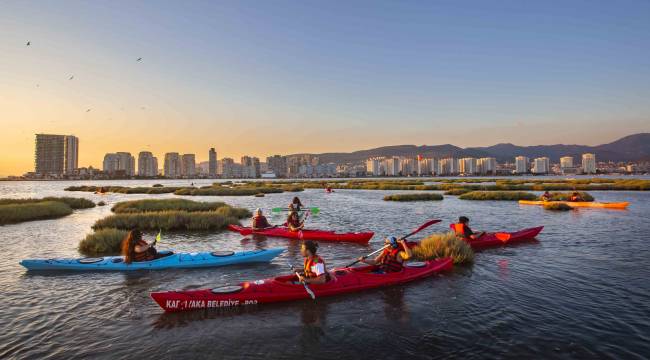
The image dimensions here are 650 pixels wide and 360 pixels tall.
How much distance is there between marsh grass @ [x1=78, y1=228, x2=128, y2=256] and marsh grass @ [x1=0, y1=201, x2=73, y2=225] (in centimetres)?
1408

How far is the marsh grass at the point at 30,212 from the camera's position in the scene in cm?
2519

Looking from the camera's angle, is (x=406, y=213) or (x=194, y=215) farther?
(x=406, y=213)

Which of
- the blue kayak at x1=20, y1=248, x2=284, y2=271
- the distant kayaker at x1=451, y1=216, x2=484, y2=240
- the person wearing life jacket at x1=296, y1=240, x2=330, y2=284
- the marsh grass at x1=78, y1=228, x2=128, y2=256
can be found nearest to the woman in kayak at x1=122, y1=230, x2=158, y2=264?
the blue kayak at x1=20, y1=248, x2=284, y2=271

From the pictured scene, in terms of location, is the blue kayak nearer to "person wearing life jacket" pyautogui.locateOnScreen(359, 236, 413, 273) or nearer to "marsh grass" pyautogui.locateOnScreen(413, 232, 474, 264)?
"person wearing life jacket" pyautogui.locateOnScreen(359, 236, 413, 273)

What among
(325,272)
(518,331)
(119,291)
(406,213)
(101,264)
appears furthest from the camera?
(406,213)

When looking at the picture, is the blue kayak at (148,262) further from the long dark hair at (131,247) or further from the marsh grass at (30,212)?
the marsh grass at (30,212)

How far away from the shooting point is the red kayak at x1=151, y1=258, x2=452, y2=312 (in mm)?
8203

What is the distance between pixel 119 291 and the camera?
33.1ft

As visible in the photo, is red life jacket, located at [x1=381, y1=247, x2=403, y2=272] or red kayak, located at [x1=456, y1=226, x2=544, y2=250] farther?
red kayak, located at [x1=456, y1=226, x2=544, y2=250]

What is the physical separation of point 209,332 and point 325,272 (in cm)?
322

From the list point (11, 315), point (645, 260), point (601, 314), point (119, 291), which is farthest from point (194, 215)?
point (645, 260)

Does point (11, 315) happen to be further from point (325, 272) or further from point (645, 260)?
point (645, 260)

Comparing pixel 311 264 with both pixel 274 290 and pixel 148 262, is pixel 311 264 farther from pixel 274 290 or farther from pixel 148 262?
pixel 148 262

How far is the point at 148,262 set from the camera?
38.7 feet
